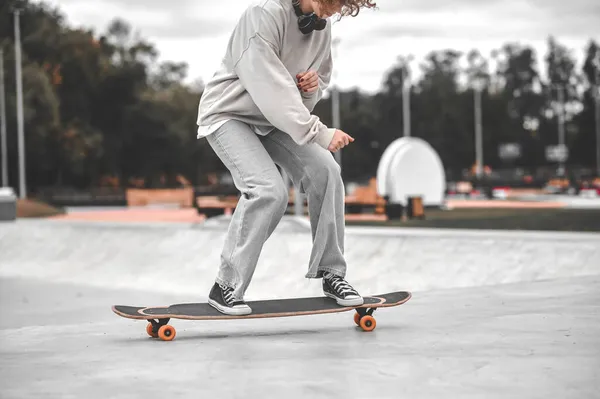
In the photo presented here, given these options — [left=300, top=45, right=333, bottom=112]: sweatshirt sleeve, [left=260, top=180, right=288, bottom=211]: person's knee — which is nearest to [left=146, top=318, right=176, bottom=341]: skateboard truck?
[left=260, top=180, right=288, bottom=211]: person's knee

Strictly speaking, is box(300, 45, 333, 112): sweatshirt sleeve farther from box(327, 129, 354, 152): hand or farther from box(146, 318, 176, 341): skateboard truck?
box(146, 318, 176, 341): skateboard truck

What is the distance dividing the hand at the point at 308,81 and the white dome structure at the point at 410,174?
2438 centimetres

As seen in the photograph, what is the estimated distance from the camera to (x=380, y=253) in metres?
12.8

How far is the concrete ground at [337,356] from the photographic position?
3438mm

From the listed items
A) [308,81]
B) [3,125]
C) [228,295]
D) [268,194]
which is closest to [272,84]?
[308,81]

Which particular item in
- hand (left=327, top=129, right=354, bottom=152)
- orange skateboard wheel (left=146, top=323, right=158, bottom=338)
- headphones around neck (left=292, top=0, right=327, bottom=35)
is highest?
headphones around neck (left=292, top=0, right=327, bottom=35)

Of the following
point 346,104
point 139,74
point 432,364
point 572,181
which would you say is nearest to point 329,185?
point 432,364

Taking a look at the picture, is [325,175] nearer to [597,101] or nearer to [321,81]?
[321,81]

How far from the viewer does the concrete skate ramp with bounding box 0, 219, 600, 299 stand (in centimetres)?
1106

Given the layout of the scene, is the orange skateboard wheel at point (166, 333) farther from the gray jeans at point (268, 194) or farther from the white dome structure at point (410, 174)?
the white dome structure at point (410, 174)

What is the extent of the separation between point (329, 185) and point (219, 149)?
661mm

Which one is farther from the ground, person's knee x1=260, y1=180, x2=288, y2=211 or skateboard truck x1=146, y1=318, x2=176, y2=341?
person's knee x1=260, y1=180, x2=288, y2=211

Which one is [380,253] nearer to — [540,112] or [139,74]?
[139,74]

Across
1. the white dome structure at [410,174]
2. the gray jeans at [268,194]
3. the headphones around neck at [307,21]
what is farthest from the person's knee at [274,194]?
the white dome structure at [410,174]
